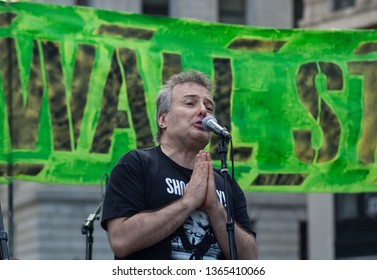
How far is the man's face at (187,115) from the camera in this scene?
634 cm

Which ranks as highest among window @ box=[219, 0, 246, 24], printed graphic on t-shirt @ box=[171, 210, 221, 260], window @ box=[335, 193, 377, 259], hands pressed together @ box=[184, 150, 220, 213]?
window @ box=[219, 0, 246, 24]

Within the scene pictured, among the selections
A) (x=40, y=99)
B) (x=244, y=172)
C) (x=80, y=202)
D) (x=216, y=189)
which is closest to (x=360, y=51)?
(x=244, y=172)

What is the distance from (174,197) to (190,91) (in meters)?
0.61

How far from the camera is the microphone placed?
6152mm

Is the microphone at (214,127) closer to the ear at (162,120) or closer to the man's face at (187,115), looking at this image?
the man's face at (187,115)

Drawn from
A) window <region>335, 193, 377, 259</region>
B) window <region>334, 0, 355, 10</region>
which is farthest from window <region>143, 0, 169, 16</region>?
window <region>335, 193, 377, 259</region>

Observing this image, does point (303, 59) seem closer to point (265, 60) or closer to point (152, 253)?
point (265, 60)

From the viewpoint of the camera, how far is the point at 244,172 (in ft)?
31.9

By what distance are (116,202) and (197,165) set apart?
43 centimetres

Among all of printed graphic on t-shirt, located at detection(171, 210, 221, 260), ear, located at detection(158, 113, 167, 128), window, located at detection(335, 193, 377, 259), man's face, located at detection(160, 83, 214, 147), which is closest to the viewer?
printed graphic on t-shirt, located at detection(171, 210, 221, 260)

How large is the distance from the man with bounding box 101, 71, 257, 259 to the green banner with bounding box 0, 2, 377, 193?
3089 millimetres

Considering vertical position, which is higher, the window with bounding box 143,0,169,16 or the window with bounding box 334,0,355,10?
the window with bounding box 143,0,169,16

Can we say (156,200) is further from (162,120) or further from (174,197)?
(162,120)

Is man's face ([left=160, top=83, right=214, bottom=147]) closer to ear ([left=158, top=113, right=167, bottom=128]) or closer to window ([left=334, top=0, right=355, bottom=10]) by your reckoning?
ear ([left=158, top=113, right=167, bottom=128])
